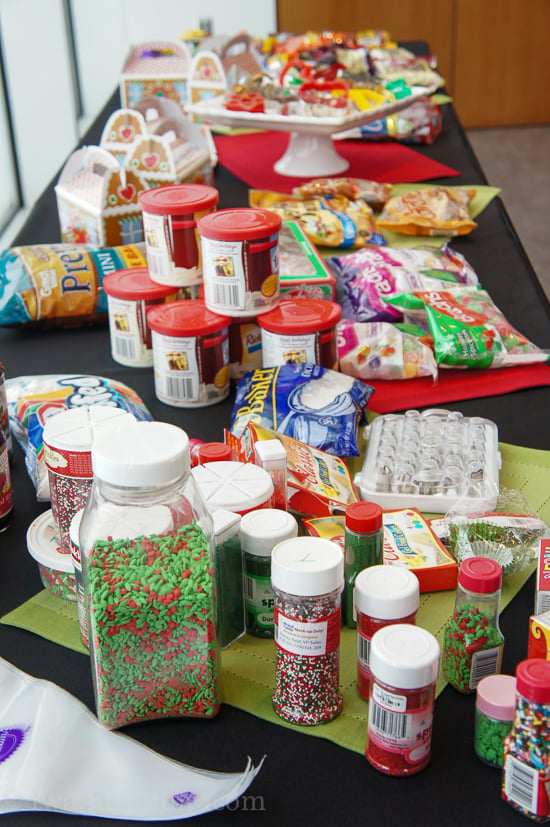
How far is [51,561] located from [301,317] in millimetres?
623

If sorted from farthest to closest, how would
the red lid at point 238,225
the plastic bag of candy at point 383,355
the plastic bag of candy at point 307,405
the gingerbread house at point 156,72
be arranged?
the gingerbread house at point 156,72
the plastic bag of candy at point 383,355
the red lid at point 238,225
the plastic bag of candy at point 307,405

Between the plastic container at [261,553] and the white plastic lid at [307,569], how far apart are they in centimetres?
7

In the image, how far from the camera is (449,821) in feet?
2.59

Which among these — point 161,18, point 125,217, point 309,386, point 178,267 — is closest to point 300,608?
point 309,386

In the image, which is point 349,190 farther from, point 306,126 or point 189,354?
point 189,354

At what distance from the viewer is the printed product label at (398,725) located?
2.57 ft

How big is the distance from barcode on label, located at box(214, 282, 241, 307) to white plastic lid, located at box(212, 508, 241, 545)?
23.9 inches

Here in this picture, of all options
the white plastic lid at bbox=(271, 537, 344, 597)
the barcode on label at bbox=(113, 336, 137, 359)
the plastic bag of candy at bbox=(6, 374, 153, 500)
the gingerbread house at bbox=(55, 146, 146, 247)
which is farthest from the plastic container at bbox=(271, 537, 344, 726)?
the gingerbread house at bbox=(55, 146, 146, 247)

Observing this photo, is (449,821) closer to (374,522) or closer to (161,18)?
(374,522)

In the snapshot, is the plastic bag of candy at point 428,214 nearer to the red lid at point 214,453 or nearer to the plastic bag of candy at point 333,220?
the plastic bag of candy at point 333,220

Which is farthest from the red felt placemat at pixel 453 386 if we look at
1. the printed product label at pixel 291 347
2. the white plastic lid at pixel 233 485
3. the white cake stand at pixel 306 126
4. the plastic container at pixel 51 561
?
the white cake stand at pixel 306 126

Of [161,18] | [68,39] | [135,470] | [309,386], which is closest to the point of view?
[135,470]

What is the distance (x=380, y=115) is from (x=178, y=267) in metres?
1.05

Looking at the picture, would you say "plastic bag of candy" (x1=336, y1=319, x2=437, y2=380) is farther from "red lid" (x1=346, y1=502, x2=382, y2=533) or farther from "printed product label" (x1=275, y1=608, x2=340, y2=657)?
"printed product label" (x1=275, y1=608, x2=340, y2=657)
